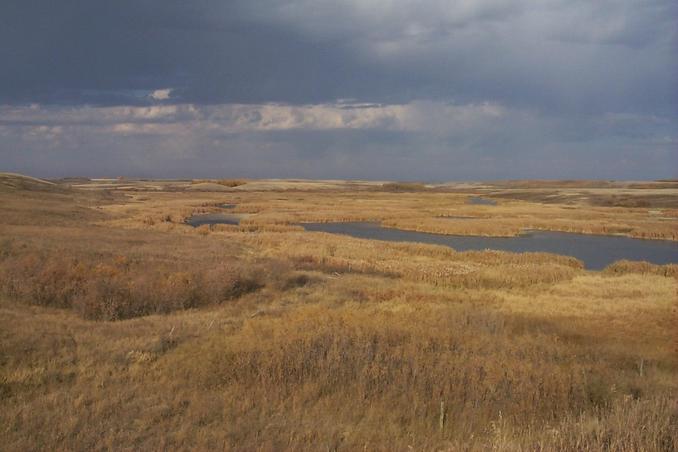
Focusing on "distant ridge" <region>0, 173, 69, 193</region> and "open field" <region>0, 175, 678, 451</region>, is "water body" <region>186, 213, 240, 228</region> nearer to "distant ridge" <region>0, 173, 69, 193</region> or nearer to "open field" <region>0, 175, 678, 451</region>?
"distant ridge" <region>0, 173, 69, 193</region>

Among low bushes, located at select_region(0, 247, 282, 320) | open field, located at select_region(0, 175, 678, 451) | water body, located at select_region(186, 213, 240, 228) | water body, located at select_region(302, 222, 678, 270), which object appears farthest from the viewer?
water body, located at select_region(186, 213, 240, 228)

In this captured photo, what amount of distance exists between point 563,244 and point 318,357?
38.9m

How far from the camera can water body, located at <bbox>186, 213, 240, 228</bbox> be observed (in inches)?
2249

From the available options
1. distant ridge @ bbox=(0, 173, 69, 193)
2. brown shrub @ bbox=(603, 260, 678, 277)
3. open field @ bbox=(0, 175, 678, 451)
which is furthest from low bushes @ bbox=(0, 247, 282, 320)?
distant ridge @ bbox=(0, 173, 69, 193)

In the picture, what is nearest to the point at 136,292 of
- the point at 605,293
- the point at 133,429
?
the point at 133,429

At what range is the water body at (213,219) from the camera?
187 ft

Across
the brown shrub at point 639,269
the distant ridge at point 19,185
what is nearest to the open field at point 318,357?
the brown shrub at point 639,269

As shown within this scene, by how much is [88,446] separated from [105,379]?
268 cm

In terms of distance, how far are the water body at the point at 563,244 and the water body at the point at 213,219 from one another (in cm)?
1110

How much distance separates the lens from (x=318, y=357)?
1017cm

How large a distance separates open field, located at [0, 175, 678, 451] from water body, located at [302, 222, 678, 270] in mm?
13494

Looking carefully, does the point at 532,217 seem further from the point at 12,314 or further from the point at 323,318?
the point at 12,314

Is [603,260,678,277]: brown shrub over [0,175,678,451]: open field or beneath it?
beneath

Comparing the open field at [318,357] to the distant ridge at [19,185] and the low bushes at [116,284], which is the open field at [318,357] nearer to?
the low bushes at [116,284]
